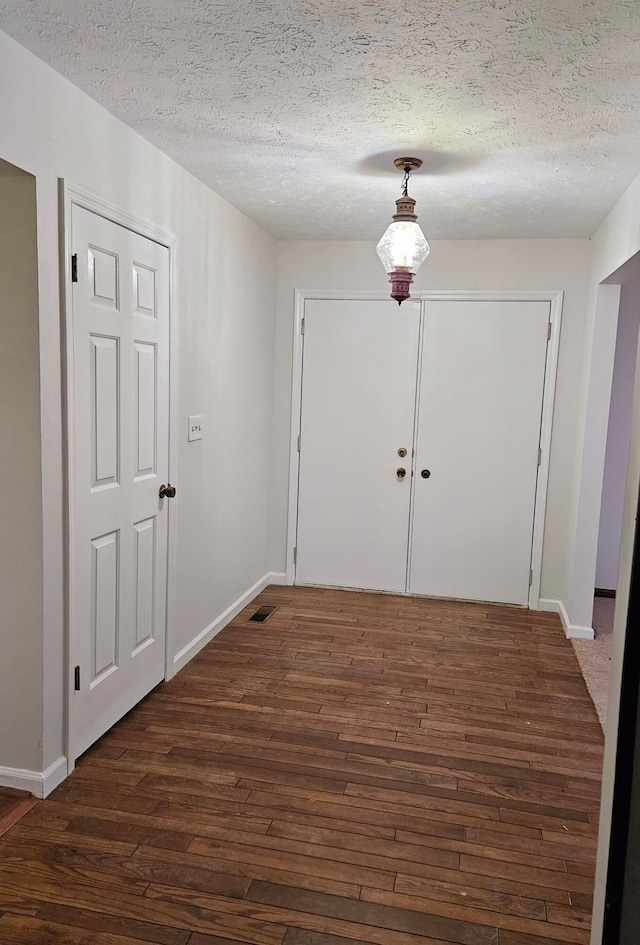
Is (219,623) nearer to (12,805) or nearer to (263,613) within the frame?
(263,613)

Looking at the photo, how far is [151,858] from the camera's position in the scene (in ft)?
6.90

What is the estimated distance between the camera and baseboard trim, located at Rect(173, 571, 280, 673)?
138 inches

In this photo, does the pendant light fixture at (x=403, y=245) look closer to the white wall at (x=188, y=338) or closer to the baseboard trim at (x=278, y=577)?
the white wall at (x=188, y=338)

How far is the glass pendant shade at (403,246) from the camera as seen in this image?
9.91 feet

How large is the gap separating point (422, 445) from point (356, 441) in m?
0.45

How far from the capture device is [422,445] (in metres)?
4.73

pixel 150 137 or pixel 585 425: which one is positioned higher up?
pixel 150 137

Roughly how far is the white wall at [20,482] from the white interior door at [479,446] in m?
2.95

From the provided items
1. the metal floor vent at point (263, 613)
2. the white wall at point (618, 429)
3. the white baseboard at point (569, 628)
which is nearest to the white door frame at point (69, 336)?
the metal floor vent at point (263, 613)

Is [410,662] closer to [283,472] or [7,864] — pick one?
[283,472]

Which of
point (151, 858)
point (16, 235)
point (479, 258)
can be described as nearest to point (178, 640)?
point (151, 858)

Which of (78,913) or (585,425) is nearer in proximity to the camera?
(78,913)

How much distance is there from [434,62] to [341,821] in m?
2.38

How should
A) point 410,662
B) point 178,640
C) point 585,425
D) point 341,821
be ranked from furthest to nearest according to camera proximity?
point 585,425 → point 410,662 → point 178,640 → point 341,821
